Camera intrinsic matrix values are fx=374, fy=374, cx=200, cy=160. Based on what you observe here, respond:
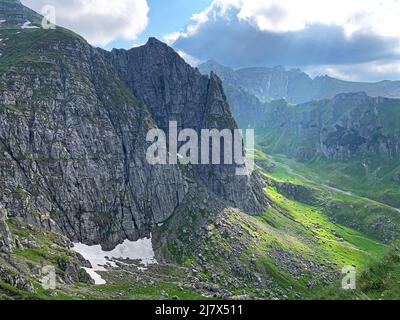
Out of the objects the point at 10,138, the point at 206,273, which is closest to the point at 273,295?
the point at 206,273

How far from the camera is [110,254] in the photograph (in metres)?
183

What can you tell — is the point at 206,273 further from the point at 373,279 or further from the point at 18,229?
the point at 373,279

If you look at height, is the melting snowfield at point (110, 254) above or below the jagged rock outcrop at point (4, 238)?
below

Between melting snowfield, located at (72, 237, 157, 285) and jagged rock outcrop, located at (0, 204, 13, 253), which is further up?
jagged rock outcrop, located at (0, 204, 13, 253)

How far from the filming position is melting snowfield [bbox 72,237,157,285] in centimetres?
16600

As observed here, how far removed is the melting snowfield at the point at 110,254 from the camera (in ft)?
545

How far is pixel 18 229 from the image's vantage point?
502ft

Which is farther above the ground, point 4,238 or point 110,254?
point 4,238

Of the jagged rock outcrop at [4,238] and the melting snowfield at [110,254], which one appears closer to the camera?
the jagged rock outcrop at [4,238]

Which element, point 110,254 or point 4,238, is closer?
point 4,238

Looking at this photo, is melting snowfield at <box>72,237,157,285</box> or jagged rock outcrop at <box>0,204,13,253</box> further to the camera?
melting snowfield at <box>72,237,157,285</box>

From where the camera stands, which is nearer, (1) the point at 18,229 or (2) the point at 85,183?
(1) the point at 18,229
